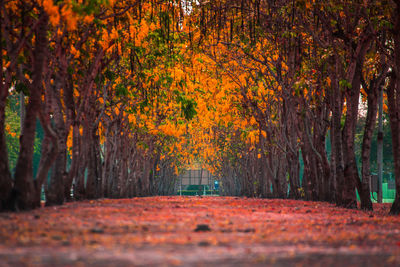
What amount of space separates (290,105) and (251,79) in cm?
604

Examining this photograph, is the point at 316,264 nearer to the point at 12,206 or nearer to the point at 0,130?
the point at 12,206

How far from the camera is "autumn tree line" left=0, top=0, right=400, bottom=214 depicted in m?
14.5

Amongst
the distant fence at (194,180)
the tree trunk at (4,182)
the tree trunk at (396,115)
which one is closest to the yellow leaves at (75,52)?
the tree trunk at (4,182)

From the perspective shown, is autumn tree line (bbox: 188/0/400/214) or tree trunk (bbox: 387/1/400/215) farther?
autumn tree line (bbox: 188/0/400/214)

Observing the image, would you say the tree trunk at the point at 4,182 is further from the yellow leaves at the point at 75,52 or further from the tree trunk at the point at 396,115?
the tree trunk at the point at 396,115

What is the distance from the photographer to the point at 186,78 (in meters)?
24.7

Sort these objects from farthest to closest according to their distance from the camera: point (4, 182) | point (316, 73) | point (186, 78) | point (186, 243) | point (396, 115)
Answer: point (186, 78) → point (316, 73) → point (396, 115) → point (4, 182) → point (186, 243)

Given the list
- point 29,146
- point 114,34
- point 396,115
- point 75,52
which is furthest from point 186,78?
point 29,146

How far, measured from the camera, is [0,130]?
1407 cm

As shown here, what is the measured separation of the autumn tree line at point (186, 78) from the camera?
47.5 ft

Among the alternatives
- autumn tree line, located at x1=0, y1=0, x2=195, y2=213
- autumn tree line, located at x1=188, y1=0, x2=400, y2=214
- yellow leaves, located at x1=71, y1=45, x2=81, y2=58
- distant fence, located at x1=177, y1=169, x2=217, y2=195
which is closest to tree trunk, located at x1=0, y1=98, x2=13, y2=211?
autumn tree line, located at x1=0, y1=0, x2=195, y2=213

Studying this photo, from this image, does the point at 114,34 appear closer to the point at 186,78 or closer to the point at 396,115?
the point at 186,78

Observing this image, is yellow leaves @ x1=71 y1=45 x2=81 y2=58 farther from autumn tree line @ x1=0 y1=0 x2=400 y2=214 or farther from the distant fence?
the distant fence

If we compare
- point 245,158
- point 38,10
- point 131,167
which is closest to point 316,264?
point 38,10
